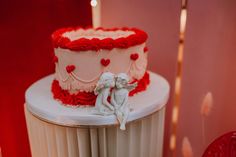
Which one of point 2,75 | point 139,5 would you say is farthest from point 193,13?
point 2,75

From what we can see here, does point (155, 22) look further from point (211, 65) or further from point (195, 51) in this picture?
point (211, 65)

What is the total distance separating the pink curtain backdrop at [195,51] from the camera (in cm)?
178

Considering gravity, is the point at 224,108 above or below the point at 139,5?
below

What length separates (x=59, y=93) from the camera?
61.5 inches

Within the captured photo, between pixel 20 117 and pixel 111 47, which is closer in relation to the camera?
pixel 111 47

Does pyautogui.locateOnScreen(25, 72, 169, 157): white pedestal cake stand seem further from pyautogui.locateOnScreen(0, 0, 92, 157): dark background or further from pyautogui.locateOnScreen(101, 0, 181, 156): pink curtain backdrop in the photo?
pyautogui.locateOnScreen(101, 0, 181, 156): pink curtain backdrop

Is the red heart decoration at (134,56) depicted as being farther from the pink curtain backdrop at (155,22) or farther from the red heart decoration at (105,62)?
the pink curtain backdrop at (155,22)

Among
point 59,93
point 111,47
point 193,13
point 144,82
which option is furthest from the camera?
point 193,13

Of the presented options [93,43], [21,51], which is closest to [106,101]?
[93,43]

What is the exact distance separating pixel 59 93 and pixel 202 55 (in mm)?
985

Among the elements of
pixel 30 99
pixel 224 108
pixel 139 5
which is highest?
pixel 139 5

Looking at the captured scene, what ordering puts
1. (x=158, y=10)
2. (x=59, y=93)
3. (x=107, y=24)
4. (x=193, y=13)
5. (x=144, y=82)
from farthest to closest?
1. (x=107, y=24)
2. (x=158, y=10)
3. (x=193, y=13)
4. (x=144, y=82)
5. (x=59, y=93)

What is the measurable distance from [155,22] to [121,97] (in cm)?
86

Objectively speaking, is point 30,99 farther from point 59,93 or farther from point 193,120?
point 193,120
